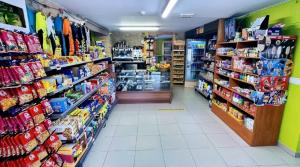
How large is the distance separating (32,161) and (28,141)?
217 millimetres

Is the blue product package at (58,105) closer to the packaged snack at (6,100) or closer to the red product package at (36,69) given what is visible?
the red product package at (36,69)

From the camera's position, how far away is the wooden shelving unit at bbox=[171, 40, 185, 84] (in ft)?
28.3

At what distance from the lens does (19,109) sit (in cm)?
162

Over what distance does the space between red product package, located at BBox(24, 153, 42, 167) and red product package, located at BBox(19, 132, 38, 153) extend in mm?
76

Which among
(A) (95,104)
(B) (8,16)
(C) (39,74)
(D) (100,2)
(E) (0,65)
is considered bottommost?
(A) (95,104)

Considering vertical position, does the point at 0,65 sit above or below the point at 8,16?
below

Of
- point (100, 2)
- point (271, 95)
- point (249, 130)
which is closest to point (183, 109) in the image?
point (249, 130)

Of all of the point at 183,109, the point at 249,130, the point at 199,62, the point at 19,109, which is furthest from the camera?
the point at 199,62

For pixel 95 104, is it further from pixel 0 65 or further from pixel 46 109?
pixel 0 65

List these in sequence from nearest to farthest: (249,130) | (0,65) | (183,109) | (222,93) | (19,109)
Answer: (0,65) → (19,109) → (249,130) → (222,93) → (183,109)

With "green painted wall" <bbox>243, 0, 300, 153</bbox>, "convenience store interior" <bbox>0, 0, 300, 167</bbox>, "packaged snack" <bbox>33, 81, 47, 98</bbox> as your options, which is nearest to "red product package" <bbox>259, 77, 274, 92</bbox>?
"convenience store interior" <bbox>0, 0, 300, 167</bbox>

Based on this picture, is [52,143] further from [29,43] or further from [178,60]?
[178,60]

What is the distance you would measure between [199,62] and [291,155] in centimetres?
Result: 575

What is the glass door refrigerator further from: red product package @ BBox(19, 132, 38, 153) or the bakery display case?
red product package @ BBox(19, 132, 38, 153)
